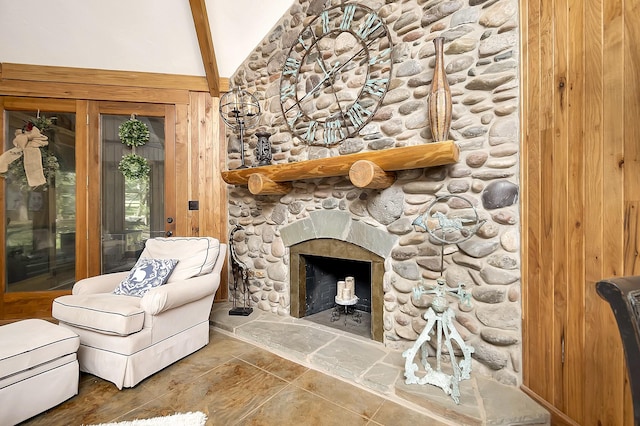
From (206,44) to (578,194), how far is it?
3.20 m

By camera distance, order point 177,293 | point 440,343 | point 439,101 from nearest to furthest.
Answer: point 440,343 < point 439,101 < point 177,293

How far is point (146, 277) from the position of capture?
2.25 meters

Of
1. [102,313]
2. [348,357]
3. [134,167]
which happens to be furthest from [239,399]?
[134,167]

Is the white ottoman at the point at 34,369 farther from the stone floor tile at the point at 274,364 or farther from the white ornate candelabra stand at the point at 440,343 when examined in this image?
the white ornate candelabra stand at the point at 440,343

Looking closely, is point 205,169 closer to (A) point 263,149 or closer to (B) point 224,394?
(A) point 263,149

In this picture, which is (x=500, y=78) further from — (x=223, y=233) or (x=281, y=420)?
(x=223, y=233)

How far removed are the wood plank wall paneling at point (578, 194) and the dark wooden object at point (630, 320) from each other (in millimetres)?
698

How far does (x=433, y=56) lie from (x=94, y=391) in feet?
10.2

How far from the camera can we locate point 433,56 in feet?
6.43

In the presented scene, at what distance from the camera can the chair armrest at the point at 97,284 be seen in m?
2.15

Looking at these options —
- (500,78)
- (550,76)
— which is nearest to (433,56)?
(500,78)

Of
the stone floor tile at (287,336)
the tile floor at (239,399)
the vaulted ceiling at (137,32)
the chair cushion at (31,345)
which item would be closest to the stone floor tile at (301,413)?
the tile floor at (239,399)

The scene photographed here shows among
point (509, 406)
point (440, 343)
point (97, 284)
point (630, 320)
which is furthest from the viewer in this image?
point (97, 284)

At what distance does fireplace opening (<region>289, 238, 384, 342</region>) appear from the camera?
88.5 inches
